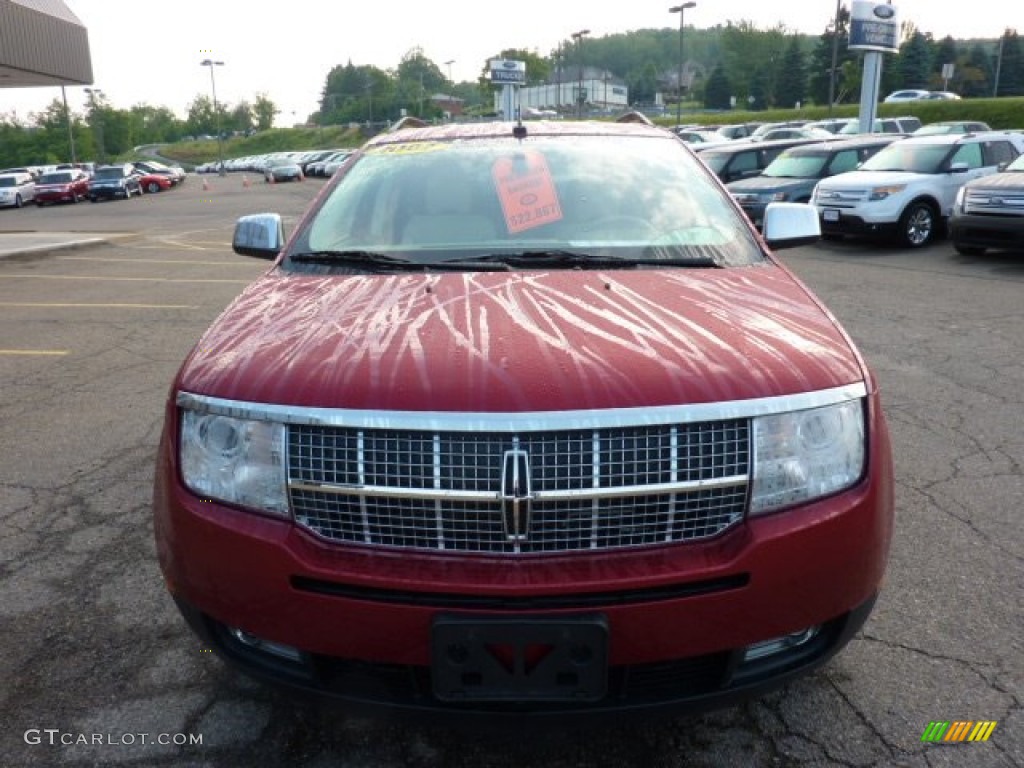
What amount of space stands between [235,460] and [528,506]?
2.41 ft

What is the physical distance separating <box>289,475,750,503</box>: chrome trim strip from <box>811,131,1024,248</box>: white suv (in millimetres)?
12044

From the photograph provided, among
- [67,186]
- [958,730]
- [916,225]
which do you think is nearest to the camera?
[958,730]

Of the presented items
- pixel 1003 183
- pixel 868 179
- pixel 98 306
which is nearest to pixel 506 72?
pixel 868 179

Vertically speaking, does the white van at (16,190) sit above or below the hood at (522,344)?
below

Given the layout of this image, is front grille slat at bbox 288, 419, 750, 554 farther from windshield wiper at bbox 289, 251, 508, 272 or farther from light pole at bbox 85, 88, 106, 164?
light pole at bbox 85, 88, 106, 164

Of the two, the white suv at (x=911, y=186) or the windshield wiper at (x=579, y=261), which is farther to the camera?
the white suv at (x=911, y=186)

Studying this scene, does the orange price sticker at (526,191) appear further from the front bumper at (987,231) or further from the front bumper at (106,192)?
the front bumper at (106,192)

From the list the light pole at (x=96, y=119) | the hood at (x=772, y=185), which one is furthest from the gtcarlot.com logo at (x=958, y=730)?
the light pole at (x=96, y=119)

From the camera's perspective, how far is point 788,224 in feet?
12.2

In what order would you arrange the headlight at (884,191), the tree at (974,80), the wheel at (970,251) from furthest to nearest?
1. the tree at (974,80)
2. the headlight at (884,191)
3. the wheel at (970,251)

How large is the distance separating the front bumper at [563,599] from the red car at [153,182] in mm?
42914

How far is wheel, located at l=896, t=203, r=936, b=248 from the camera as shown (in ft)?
41.6

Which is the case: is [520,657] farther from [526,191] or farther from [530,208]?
[526,191]

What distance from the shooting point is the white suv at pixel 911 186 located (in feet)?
41.4
